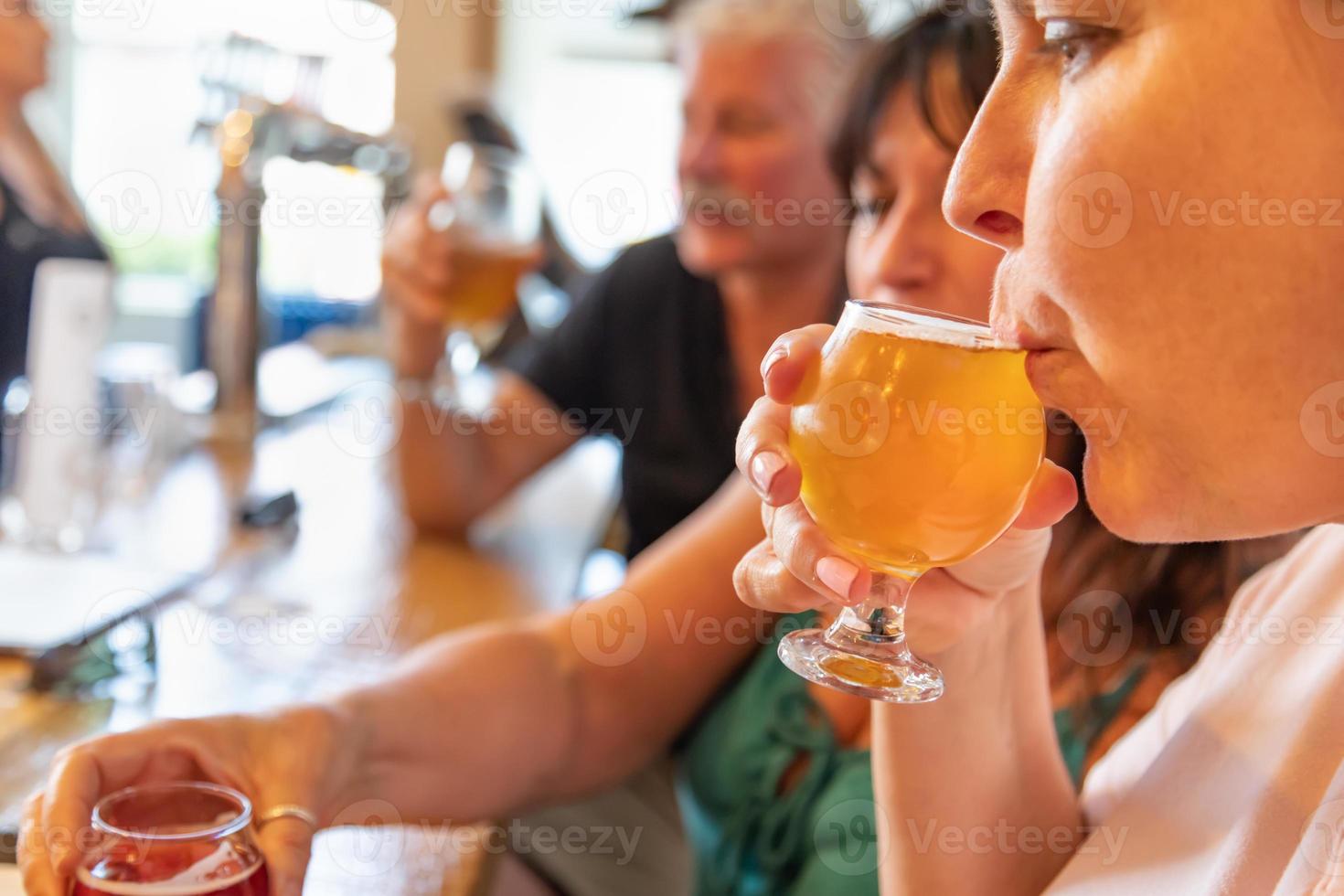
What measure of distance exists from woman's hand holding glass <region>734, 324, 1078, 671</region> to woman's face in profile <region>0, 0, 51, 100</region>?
208 cm

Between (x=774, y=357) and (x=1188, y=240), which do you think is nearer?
(x=1188, y=240)

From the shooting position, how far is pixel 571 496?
2.81 meters

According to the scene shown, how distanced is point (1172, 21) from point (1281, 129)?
0.08 meters

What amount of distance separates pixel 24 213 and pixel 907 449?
7.94 feet

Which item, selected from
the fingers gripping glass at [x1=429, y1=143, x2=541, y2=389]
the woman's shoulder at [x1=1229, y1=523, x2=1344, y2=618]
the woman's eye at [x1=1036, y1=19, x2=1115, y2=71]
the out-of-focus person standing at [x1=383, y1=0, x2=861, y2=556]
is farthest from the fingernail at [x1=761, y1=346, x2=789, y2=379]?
the fingers gripping glass at [x1=429, y1=143, x2=541, y2=389]

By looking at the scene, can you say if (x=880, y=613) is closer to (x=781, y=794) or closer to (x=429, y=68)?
(x=781, y=794)

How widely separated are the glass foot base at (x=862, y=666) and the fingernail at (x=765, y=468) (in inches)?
4.5

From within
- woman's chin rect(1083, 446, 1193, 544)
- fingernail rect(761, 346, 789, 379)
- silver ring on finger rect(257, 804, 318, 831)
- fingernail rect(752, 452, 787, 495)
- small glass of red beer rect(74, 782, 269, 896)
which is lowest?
silver ring on finger rect(257, 804, 318, 831)

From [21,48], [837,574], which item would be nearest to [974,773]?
[837,574]

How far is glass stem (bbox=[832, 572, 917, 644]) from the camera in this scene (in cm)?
87

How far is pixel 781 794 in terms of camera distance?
1429 millimetres

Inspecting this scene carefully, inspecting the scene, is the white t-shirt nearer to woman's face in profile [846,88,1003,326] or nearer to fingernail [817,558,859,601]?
fingernail [817,558,859,601]

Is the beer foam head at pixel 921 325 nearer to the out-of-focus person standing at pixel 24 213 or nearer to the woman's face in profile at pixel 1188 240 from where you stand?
the woman's face in profile at pixel 1188 240

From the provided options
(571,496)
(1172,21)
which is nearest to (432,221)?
(571,496)
